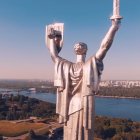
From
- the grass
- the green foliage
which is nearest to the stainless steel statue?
the green foliage

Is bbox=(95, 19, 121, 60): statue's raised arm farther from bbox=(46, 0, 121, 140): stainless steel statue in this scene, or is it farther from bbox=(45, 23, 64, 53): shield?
bbox=(45, 23, 64, 53): shield

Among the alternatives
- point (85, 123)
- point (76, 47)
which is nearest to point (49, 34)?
point (76, 47)

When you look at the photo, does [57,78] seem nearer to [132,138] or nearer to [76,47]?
[76,47]

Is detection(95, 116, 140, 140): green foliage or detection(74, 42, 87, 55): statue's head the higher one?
detection(74, 42, 87, 55): statue's head

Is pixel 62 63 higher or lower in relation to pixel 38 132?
higher

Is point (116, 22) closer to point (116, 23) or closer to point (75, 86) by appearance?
point (116, 23)

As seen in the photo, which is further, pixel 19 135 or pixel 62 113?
pixel 19 135

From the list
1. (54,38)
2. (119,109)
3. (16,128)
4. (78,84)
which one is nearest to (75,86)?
(78,84)
